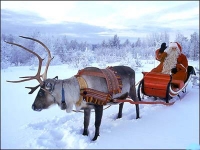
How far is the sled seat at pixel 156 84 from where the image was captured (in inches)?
249

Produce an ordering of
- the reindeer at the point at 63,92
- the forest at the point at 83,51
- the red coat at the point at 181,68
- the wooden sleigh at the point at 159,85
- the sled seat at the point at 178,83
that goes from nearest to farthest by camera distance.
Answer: the reindeer at the point at 63,92
the wooden sleigh at the point at 159,85
the sled seat at the point at 178,83
the red coat at the point at 181,68
the forest at the point at 83,51

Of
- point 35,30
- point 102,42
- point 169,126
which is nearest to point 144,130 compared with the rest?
point 169,126

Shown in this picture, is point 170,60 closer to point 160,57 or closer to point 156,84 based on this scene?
point 160,57

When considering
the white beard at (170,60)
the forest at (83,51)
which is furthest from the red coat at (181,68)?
the forest at (83,51)

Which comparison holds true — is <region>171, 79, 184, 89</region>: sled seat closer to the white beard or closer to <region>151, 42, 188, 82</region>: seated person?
<region>151, 42, 188, 82</region>: seated person

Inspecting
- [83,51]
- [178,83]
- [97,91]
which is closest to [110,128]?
[97,91]

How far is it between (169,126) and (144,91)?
5.22 feet

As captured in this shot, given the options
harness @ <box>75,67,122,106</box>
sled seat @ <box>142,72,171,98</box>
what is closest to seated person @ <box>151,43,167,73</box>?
sled seat @ <box>142,72,171,98</box>

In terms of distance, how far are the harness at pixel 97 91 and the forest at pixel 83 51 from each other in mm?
14752

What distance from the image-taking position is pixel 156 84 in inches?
254

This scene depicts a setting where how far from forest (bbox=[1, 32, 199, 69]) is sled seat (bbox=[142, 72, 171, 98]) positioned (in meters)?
13.1

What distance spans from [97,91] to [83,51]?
23278 mm

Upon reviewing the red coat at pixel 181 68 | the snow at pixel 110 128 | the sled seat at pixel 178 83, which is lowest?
the snow at pixel 110 128

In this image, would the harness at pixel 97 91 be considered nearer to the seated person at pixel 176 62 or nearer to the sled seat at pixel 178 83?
the sled seat at pixel 178 83
